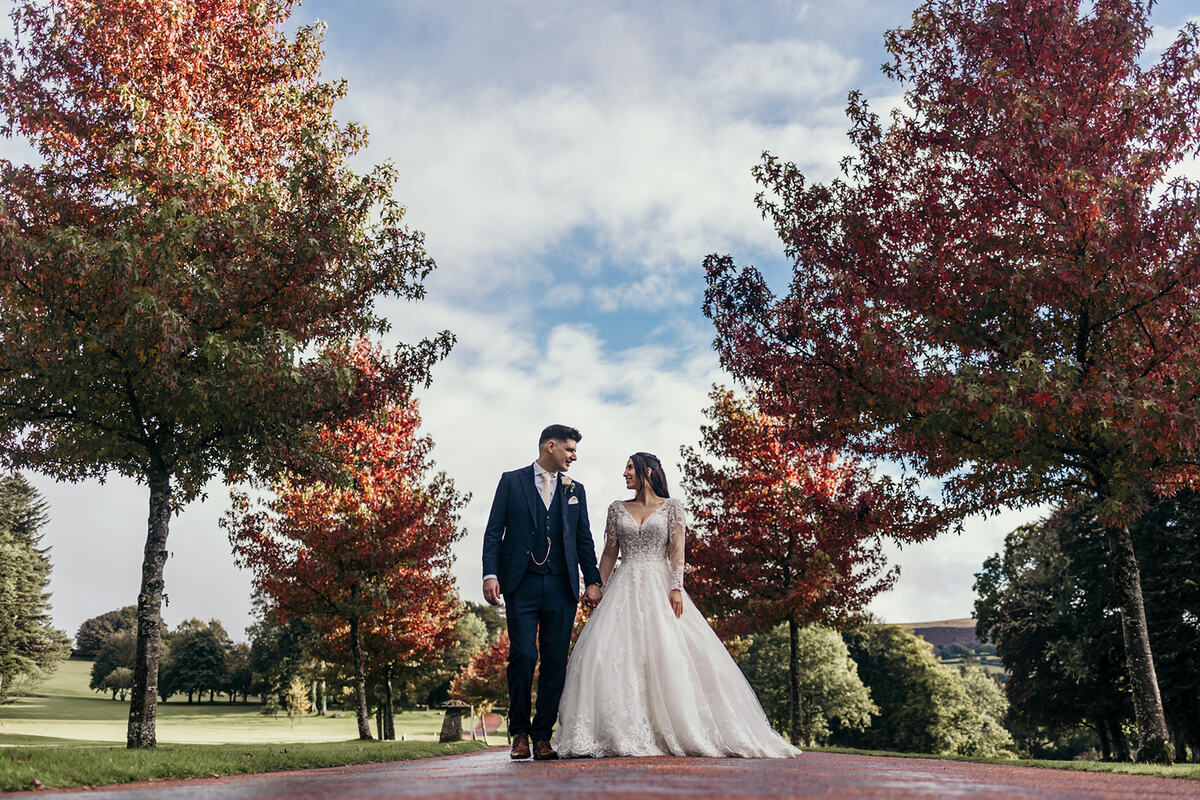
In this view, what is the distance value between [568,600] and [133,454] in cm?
798

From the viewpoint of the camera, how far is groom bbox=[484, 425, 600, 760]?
21.5 ft

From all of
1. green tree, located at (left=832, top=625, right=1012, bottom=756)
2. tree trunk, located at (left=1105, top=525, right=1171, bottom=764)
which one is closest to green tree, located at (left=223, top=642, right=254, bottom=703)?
green tree, located at (left=832, top=625, right=1012, bottom=756)

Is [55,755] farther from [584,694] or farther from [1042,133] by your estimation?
[1042,133]

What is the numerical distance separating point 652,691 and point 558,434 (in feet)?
7.15

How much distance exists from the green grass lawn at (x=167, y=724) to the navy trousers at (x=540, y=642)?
30.5ft

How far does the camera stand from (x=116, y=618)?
4306 inches

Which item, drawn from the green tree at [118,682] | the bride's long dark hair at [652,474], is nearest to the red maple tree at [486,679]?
the green tree at [118,682]

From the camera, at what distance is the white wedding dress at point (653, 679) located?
627 centimetres

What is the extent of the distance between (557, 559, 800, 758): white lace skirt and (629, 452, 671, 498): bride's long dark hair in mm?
811

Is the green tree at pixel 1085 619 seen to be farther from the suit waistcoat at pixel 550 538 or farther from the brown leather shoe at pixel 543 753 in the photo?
the brown leather shoe at pixel 543 753

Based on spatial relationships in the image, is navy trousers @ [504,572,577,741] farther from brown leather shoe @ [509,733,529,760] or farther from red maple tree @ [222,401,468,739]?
red maple tree @ [222,401,468,739]

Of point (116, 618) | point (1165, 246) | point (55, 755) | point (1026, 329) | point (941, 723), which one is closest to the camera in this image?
point (55, 755)

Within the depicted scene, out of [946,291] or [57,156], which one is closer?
[946,291]

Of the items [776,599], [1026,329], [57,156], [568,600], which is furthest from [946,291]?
[57,156]
